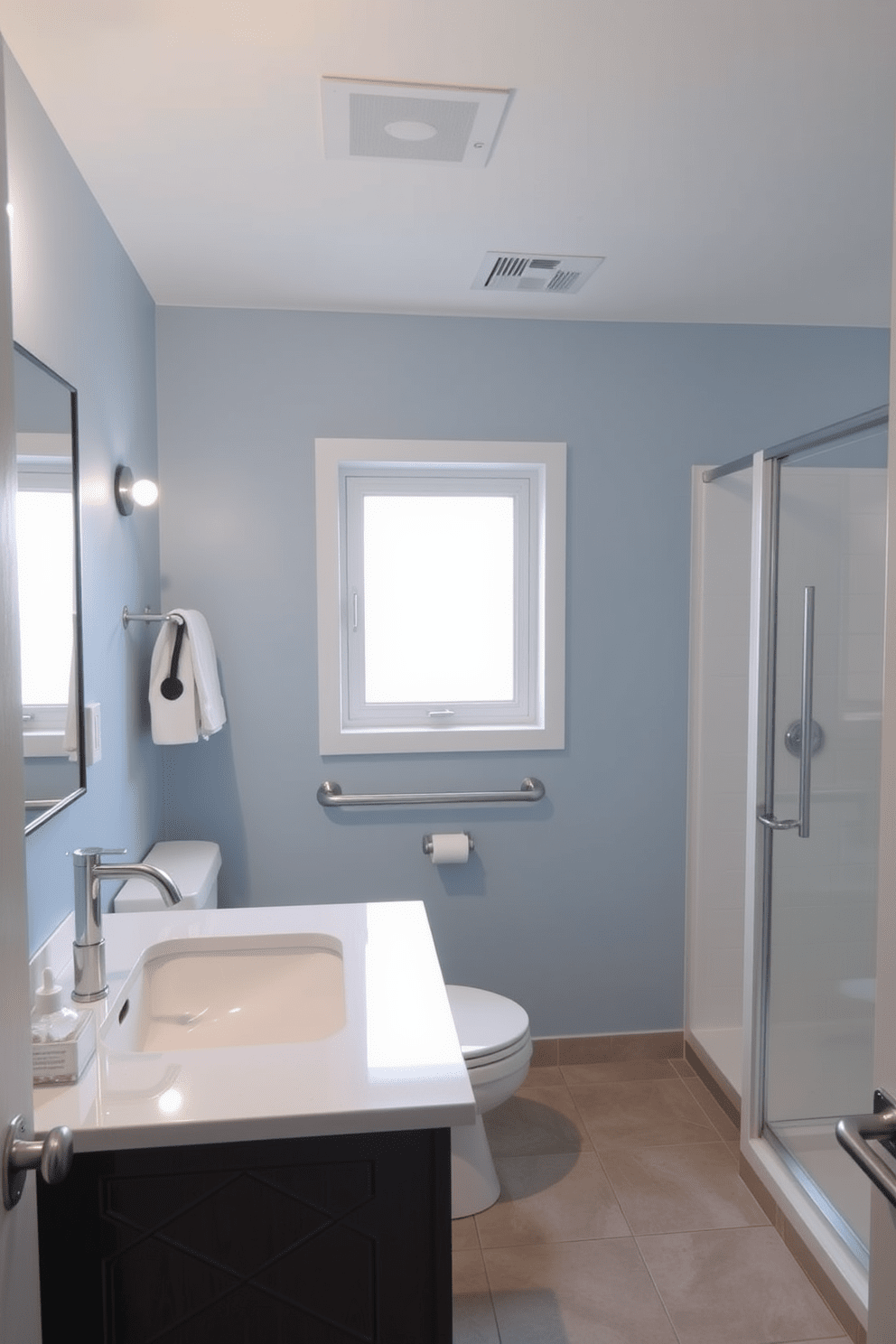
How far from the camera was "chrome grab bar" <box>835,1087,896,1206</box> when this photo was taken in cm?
84

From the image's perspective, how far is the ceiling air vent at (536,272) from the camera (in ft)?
7.95

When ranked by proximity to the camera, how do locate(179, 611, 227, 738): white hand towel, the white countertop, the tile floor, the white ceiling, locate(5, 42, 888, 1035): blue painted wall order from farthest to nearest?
1. locate(5, 42, 888, 1035): blue painted wall
2. locate(179, 611, 227, 738): white hand towel
3. the tile floor
4. the white ceiling
5. the white countertop

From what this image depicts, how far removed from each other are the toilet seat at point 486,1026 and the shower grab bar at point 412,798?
0.56m

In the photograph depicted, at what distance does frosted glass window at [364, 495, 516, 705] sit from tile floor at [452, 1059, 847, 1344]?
4.06 ft

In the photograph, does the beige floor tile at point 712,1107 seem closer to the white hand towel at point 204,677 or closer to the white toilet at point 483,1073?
the white toilet at point 483,1073

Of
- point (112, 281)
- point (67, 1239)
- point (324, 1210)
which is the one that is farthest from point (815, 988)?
point (112, 281)

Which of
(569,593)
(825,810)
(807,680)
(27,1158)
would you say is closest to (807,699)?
(807,680)

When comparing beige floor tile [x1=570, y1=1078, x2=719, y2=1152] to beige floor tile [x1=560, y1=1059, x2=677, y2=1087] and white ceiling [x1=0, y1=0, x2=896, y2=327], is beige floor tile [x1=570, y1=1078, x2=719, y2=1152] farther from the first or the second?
white ceiling [x1=0, y1=0, x2=896, y2=327]

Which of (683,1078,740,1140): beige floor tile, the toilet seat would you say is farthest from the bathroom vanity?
(683,1078,740,1140): beige floor tile

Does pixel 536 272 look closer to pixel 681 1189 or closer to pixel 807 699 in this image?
pixel 807 699

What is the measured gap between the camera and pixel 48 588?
167 cm

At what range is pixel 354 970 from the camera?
64.6 inches

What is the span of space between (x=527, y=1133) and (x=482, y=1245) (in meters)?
0.49

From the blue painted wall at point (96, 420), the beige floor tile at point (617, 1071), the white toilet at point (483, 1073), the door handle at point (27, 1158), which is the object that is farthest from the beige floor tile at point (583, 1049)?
the door handle at point (27, 1158)
